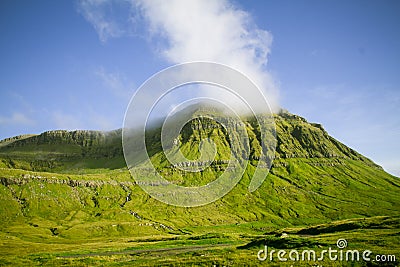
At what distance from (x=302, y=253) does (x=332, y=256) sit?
3.99 meters

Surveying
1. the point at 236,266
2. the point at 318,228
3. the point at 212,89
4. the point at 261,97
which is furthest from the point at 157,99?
the point at 318,228

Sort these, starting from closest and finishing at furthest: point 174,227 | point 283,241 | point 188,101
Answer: point 188,101 < point 283,241 < point 174,227

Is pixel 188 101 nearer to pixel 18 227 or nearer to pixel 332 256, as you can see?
pixel 332 256

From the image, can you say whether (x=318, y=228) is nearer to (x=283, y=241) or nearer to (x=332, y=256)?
(x=283, y=241)

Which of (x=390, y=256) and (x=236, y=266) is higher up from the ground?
(x=390, y=256)

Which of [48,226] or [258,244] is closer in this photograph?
[258,244]

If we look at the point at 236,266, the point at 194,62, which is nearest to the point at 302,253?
the point at 236,266

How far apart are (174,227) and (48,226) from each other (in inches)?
3071

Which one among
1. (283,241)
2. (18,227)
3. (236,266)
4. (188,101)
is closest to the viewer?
(236,266)

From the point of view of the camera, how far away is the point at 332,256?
116 feet

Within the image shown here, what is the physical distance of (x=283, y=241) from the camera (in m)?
48.4

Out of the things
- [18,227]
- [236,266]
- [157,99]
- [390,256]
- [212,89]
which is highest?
[212,89]

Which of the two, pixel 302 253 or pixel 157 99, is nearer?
pixel 157 99

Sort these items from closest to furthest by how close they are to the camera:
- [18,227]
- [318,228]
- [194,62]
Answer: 1. [194,62]
2. [318,228]
3. [18,227]
